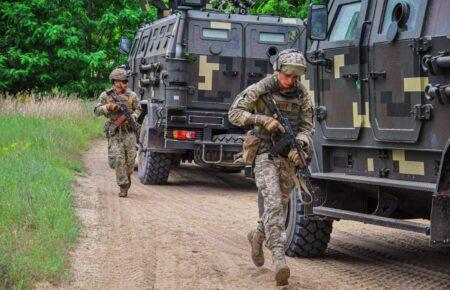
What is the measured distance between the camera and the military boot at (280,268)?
694 centimetres

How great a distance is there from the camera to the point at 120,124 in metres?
13.3

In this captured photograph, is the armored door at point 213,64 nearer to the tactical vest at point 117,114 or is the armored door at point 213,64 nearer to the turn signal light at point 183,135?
the turn signal light at point 183,135

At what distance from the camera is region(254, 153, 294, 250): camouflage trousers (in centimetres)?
718

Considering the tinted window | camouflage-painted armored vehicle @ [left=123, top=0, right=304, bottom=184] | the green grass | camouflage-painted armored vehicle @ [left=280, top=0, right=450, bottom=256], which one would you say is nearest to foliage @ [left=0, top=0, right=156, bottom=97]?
the green grass

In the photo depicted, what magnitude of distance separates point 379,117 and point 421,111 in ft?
2.17

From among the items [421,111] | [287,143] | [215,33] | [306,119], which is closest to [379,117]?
[306,119]

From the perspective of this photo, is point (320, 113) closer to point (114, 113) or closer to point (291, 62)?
point (291, 62)

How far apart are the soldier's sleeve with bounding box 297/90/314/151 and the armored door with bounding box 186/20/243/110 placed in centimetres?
712

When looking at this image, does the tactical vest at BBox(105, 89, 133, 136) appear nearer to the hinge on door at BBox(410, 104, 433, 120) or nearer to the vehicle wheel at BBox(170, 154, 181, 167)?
the vehicle wheel at BBox(170, 154, 181, 167)

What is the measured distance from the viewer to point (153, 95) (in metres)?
15.7

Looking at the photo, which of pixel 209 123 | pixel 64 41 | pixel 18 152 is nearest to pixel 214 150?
pixel 209 123

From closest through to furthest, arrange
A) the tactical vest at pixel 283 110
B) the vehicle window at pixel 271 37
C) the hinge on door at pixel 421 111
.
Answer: the hinge on door at pixel 421 111
the tactical vest at pixel 283 110
the vehicle window at pixel 271 37

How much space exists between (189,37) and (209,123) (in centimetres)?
131

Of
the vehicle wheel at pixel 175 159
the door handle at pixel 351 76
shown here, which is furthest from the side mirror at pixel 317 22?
the vehicle wheel at pixel 175 159
